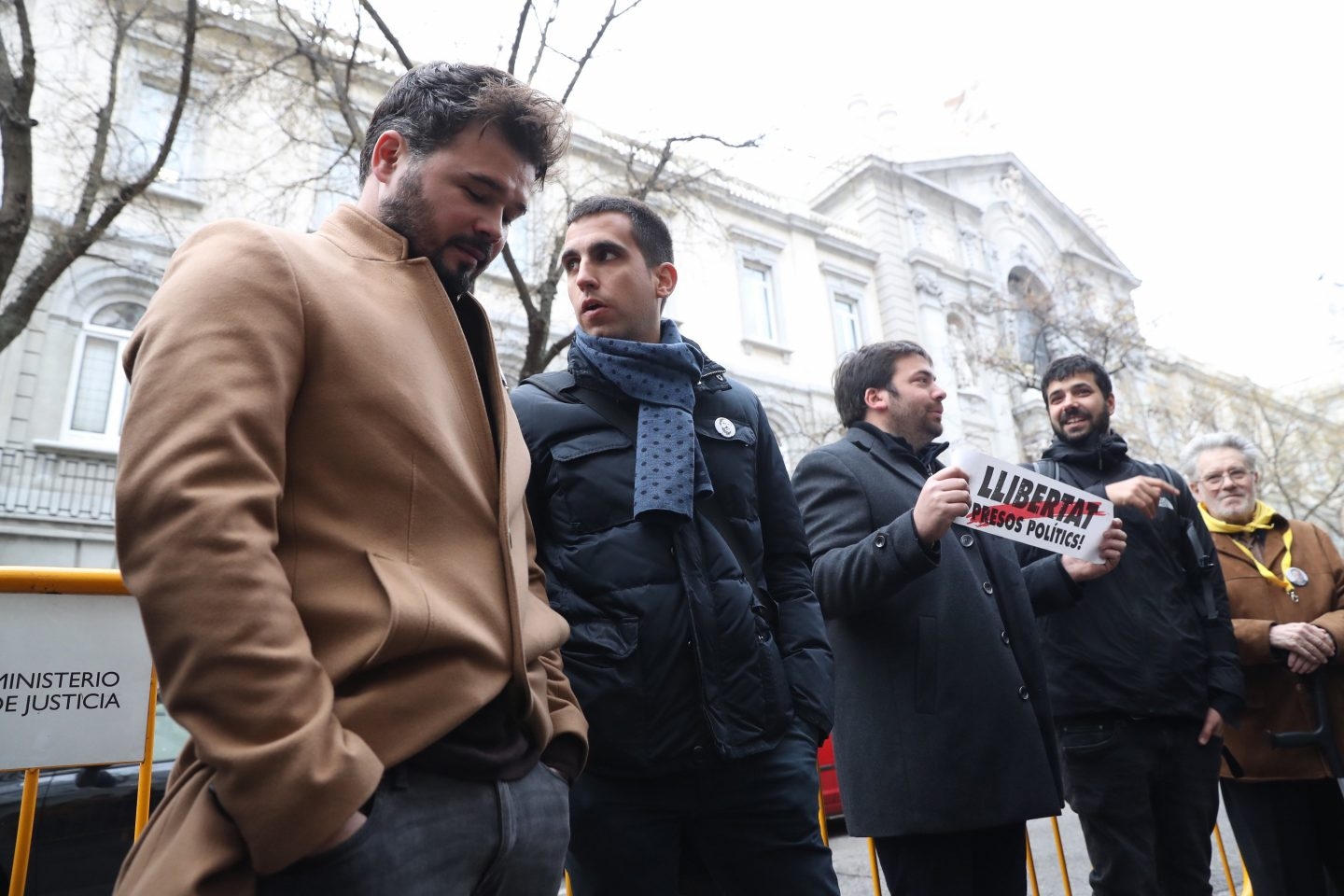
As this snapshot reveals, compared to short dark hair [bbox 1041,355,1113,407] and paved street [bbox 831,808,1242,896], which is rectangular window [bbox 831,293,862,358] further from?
short dark hair [bbox 1041,355,1113,407]

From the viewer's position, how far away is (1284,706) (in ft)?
12.3

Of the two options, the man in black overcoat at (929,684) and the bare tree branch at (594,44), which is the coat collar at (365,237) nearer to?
the man in black overcoat at (929,684)

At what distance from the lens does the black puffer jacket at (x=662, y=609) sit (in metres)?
2.01

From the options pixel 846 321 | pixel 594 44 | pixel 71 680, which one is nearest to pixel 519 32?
pixel 594 44

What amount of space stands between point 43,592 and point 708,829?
1700 mm

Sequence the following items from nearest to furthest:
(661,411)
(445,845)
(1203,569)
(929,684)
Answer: (445,845) → (661,411) → (929,684) → (1203,569)

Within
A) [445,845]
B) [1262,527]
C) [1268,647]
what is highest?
[1262,527]

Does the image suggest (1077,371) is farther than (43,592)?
Yes

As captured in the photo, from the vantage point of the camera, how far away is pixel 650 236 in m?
2.63

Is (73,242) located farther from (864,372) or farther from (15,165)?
(864,372)

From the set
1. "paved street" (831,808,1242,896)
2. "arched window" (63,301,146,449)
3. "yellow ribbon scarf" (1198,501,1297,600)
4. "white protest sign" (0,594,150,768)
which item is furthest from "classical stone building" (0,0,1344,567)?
"white protest sign" (0,594,150,768)

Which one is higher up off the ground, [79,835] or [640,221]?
[640,221]

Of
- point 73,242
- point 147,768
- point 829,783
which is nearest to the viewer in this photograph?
A: point 147,768

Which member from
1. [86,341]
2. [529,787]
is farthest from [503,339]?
[529,787]
